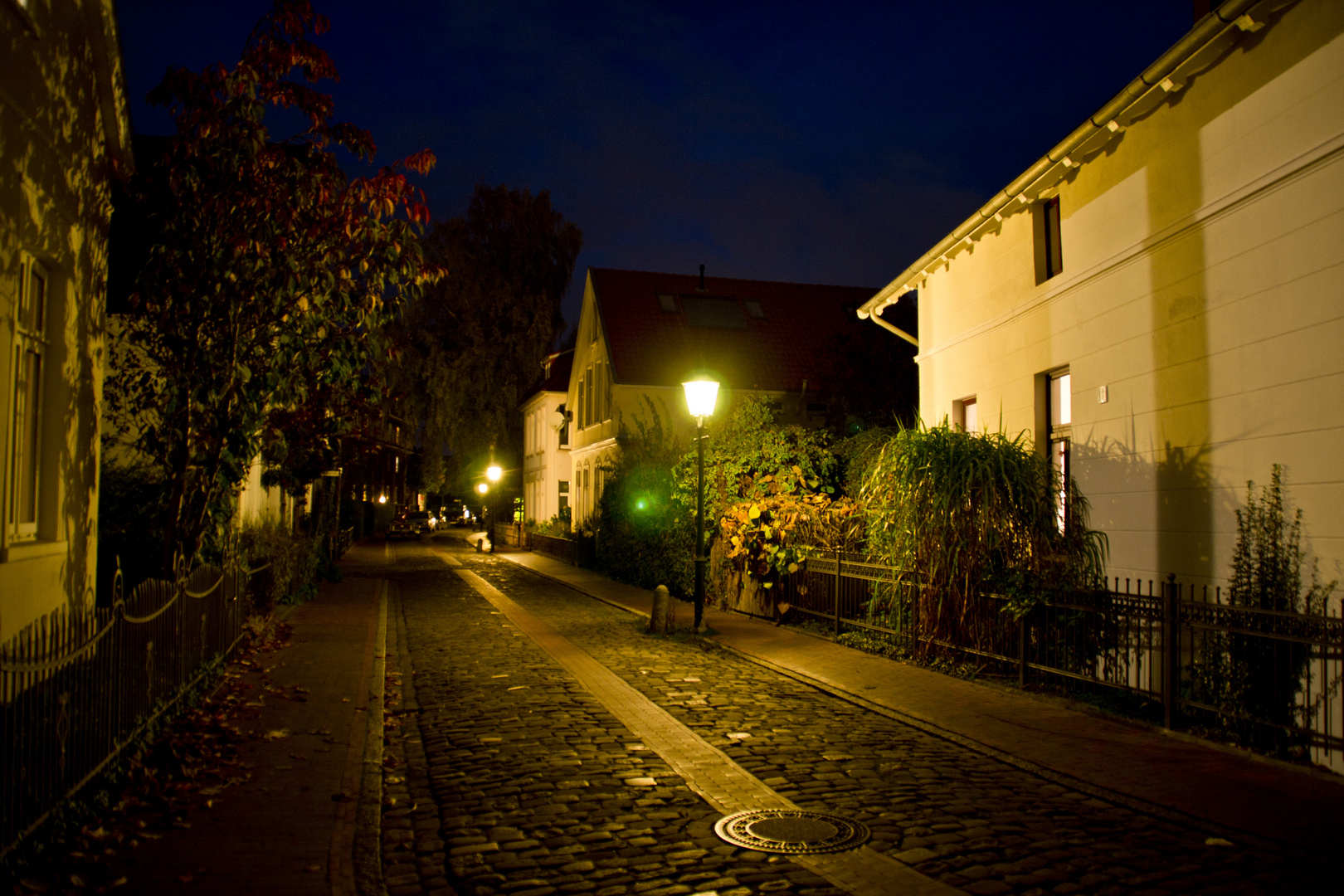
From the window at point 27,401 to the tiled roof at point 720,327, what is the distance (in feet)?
76.3

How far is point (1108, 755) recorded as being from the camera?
A: 713cm

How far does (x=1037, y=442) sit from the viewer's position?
11961 mm

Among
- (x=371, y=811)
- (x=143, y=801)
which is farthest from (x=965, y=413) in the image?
(x=143, y=801)

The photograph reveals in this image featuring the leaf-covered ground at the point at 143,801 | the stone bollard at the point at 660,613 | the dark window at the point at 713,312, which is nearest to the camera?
the leaf-covered ground at the point at 143,801

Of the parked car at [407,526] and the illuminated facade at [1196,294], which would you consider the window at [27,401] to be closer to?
the illuminated facade at [1196,294]

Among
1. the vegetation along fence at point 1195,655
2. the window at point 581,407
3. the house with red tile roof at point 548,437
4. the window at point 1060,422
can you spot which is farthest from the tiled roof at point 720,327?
the vegetation along fence at point 1195,655

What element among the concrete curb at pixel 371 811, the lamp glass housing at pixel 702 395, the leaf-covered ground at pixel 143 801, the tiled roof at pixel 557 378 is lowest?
the concrete curb at pixel 371 811

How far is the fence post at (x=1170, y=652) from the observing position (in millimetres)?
7734

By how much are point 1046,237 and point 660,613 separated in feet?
23.9

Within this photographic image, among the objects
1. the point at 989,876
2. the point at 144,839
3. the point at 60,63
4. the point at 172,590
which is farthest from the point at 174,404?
the point at 989,876

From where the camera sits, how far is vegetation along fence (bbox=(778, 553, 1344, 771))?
266 inches

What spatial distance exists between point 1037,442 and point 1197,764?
5672 millimetres

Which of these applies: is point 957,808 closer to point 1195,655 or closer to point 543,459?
point 1195,655

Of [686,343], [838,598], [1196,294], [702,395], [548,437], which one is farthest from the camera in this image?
[548,437]
